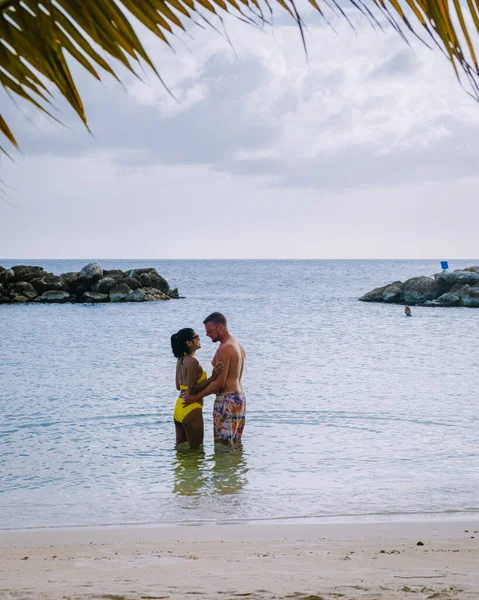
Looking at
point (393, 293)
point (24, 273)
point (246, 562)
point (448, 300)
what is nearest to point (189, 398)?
point (246, 562)

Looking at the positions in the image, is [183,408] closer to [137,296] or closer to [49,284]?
[137,296]

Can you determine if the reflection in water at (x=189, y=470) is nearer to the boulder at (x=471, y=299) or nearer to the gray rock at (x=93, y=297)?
the boulder at (x=471, y=299)

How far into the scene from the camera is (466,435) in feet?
34.7

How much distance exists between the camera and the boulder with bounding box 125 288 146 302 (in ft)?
165

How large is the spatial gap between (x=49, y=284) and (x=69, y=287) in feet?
4.59

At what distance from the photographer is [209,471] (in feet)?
26.8

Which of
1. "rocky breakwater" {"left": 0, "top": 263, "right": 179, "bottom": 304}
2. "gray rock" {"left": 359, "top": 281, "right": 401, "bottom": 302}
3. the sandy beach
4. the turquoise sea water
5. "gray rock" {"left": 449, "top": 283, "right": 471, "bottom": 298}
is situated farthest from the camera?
"gray rock" {"left": 359, "top": 281, "right": 401, "bottom": 302}

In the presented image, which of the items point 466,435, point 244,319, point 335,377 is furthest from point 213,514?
point 244,319

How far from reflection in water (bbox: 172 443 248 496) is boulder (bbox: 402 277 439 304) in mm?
39268

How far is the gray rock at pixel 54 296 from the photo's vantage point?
4881 centimetres

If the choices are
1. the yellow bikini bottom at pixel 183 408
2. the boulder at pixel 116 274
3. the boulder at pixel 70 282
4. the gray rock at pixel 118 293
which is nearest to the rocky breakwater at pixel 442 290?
the gray rock at pixel 118 293

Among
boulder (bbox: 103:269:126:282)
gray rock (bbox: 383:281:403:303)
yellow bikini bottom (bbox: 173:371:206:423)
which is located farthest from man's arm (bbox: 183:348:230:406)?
boulder (bbox: 103:269:126:282)

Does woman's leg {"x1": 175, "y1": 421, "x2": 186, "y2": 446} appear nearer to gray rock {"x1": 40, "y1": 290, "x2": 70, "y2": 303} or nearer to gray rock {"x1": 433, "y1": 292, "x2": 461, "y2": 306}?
gray rock {"x1": 433, "y1": 292, "x2": 461, "y2": 306}

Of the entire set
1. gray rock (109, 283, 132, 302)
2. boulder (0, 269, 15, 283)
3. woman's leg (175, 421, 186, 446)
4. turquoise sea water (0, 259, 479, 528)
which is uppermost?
boulder (0, 269, 15, 283)
